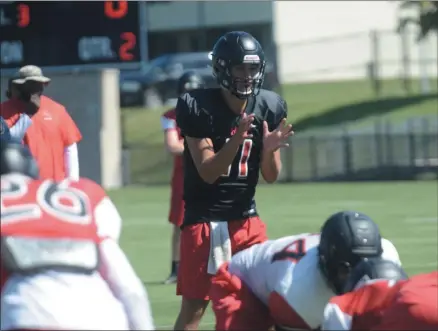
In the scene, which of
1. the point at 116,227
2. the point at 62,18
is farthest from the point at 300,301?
the point at 62,18

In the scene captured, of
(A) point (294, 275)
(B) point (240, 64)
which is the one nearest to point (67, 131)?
(B) point (240, 64)

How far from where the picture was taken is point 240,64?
643cm

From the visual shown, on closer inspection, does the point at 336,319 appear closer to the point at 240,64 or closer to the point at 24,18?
the point at 240,64

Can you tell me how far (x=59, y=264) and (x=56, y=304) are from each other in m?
0.14

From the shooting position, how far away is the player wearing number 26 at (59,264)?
4.41 m

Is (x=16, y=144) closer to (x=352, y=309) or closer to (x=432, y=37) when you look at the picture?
(x=352, y=309)

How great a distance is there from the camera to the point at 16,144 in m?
4.74

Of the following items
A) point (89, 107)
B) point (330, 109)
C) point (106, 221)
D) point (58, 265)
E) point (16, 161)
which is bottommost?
point (330, 109)

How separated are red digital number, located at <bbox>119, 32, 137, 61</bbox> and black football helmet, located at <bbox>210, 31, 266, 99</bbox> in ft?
34.4

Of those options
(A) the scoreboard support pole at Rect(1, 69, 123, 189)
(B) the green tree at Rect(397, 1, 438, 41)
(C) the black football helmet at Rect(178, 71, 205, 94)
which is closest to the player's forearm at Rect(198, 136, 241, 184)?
(C) the black football helmet at Rect(178, 71, 205, 94)

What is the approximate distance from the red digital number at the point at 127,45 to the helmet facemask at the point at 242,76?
10.5 metres

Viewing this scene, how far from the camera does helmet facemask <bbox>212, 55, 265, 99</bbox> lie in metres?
6.41

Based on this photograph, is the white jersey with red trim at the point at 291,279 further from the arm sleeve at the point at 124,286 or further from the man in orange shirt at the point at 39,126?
the man in orange shirt at the point at 39,126

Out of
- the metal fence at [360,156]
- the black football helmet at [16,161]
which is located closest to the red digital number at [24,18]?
the metal fence at [360,156]
